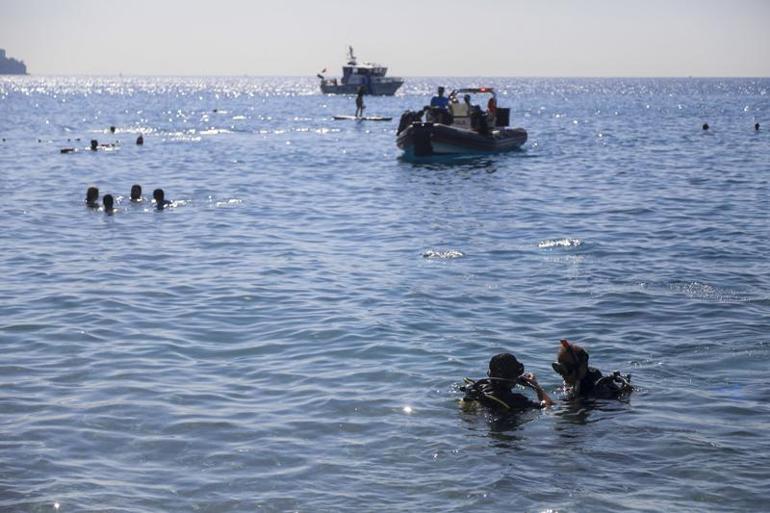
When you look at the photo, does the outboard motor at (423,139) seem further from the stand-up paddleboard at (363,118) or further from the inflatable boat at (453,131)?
the stand-up paddleboard at (363,118)

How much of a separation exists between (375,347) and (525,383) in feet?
10.8

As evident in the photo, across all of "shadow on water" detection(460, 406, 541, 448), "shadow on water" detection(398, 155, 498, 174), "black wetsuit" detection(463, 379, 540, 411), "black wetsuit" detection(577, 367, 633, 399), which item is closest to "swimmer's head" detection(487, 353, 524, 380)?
"black wetsuit" detection(463, 379, 540, 411)

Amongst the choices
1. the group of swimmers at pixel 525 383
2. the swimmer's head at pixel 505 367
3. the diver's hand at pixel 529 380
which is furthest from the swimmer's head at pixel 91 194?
the diver's hand at pixel 529 380

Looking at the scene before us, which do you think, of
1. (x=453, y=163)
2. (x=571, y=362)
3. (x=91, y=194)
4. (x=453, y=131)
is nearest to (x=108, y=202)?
(x=91, y=194)

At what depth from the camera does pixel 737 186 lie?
3097 centimetres

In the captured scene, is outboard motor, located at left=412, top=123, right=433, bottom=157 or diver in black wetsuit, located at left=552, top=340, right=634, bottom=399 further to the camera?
outboard motor, located at left=412, top=123, right=433, bottom=157

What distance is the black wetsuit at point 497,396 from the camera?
1010cm

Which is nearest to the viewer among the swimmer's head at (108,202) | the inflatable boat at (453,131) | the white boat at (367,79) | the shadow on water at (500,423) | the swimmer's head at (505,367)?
the shadow on water at (500,423)

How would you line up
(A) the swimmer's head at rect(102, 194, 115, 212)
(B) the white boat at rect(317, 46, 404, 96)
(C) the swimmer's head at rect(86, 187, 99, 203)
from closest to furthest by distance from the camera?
(A) the swimmer's head at rect(102, 194, 115, 212) < (C) the swimmer's head at rect(86, 187, 99, 203) < (B) the white boat at rect(317, 46, 404, 96)

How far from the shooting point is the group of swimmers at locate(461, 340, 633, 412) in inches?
396

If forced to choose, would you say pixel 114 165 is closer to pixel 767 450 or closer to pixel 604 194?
pixel 604 194

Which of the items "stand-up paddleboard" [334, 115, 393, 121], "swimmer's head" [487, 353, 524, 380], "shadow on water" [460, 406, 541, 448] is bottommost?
"shadow on water" [460, 406, 541, 448]

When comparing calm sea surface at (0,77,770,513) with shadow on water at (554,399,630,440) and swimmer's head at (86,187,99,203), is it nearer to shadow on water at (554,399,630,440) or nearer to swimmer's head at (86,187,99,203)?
shadow on water at (554,399,630,440)

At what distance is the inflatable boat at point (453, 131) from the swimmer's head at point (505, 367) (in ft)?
91.9
